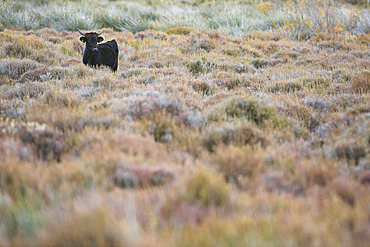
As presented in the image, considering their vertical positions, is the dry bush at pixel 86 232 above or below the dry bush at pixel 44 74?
above

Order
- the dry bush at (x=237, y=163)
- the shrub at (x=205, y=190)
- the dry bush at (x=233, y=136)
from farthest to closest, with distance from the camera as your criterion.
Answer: the dry bush at (x=233, y=136) < the dry bush at (x=237, y=163) < the shrub at (x=205, y=190)

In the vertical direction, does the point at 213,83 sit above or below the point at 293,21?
below

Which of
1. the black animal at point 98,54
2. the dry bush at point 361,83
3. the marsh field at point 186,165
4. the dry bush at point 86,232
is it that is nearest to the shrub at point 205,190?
the marsh field at point 186,165

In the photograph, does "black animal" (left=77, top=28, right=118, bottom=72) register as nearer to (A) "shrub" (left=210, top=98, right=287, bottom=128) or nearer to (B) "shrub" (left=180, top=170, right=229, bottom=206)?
(A) "shrub" (left=210, top=98, right=287, bottom=128)

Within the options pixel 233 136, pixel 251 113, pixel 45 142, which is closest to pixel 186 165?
pixel 233 136

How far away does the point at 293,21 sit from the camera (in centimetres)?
1393

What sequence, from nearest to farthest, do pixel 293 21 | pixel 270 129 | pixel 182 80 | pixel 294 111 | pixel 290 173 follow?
pixel 290 173
pixel 270 129
pixel 294 111
pixel 182 80
pixel 293 21

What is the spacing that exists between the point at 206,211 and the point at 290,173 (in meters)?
0.99

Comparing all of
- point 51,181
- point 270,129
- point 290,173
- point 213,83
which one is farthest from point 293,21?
point 51,181

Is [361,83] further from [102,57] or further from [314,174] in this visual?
[102,57]

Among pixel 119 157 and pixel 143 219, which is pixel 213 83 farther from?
pixel 143 219

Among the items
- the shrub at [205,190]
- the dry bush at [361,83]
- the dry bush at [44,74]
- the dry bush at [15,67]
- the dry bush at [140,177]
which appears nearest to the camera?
the shrub at [205,190]

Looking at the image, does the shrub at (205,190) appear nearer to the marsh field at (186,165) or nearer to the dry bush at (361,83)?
the marsh field at (186,165)

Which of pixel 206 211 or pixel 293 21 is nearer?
pixel 206 211
